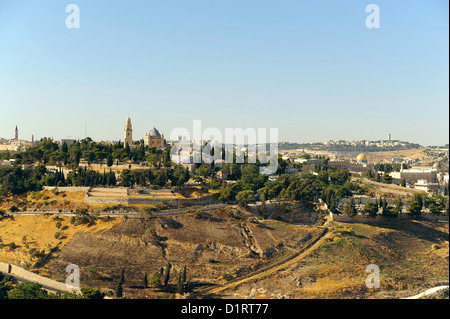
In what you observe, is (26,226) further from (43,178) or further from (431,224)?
(431,224)

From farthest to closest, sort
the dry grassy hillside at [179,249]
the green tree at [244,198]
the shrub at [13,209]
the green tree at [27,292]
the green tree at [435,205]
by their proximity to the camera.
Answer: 1. the green tree at [435,205]
2. the green tree at [244,198]
3. the shrub at [13,209]
4. the dry grassy hillside at [179,249]
5. the green tree at [27,292]

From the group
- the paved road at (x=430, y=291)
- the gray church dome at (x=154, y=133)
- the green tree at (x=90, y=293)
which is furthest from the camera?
the gray church dome at (x=154, y=133)

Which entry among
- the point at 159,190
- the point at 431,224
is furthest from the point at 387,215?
the point at 159,190

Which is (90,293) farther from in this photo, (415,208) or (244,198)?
(415,208)

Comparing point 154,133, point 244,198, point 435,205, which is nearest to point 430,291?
point 435,205

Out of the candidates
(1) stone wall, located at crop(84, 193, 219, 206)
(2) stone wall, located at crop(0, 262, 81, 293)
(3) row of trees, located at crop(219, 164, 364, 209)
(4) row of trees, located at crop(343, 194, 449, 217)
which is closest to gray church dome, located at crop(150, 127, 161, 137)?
(3) row of trees, located at crop(219, 164, 364, 209)

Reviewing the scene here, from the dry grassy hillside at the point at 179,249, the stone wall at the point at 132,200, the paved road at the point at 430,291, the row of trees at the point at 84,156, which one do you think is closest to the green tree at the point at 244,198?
the dry grassy hillside at the point at 179,249

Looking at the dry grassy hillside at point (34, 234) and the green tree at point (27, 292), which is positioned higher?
the dry grassy hillside at point (34, 234)

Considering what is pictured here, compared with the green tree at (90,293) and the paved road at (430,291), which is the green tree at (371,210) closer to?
the paved road at (430,291)
